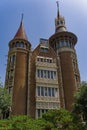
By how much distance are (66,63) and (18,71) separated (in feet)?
36.9

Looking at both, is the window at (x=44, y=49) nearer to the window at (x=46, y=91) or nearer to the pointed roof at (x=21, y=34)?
the pointed roof at (x=21, y=34)

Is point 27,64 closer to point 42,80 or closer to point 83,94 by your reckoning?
point 42,80

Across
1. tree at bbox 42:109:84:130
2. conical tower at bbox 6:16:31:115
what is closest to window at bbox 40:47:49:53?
conical tower at bbox 6:16:31:115

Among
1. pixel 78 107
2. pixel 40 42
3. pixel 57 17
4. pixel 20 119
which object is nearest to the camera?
pixel 20 119

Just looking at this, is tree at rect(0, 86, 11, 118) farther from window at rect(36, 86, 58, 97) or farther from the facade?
window at rect(36, 86, 58, 97)

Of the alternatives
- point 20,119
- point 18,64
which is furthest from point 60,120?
point 18,64

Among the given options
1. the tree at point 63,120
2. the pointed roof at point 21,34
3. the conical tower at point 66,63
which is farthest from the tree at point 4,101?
the pointed roof at point 21,34

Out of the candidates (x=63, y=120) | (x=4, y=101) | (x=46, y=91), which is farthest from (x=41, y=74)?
(x=63, y=120)

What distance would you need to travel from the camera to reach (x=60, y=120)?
24.1 meters

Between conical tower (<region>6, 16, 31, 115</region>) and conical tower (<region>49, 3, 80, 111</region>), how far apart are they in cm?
737

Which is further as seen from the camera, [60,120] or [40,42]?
[40,42]

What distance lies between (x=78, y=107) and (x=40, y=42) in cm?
2026

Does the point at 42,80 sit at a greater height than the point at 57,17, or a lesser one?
lesser

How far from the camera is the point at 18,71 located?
3856cm
